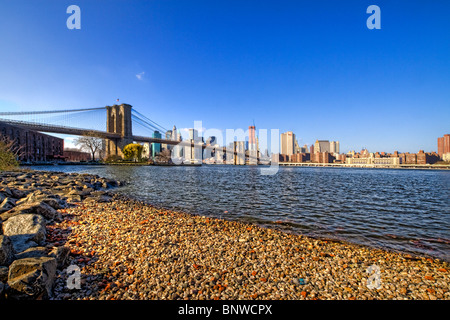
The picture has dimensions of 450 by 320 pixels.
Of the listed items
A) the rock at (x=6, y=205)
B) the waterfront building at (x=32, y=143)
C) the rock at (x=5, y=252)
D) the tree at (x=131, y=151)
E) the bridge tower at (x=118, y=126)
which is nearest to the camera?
the rock at (x=5, y=252)

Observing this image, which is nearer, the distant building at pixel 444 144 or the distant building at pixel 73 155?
the distant building at pixel 73 155

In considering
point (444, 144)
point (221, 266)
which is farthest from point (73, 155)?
point (444, 144)

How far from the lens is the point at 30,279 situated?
2.77 meters

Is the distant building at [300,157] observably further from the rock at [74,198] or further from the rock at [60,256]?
the rock at [60,256]

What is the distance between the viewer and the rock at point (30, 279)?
2682 mm

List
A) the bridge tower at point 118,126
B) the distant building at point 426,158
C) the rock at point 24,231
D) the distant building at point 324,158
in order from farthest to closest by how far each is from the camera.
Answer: the distant building at point 324,158 < the distant building at point 426,158 < the bridge tower at point 118,126 < the rock at point 24,231

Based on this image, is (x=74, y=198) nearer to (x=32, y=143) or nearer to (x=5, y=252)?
(x=5, y=252)

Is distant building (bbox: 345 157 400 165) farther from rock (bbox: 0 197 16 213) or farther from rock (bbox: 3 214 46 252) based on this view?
rock (bbox: 0 197 16 213)

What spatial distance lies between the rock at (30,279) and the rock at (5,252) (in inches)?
21.5

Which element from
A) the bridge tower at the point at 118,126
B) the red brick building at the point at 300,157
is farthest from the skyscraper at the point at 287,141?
the bridge tower at the point at 118,126

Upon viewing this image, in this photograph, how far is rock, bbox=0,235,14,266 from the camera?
→ 321cm

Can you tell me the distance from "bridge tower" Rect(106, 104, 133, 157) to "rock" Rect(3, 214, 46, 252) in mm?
80031
